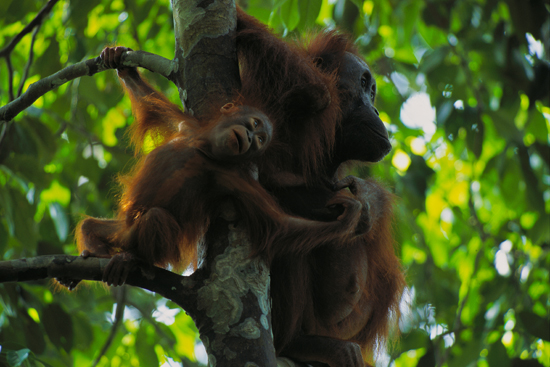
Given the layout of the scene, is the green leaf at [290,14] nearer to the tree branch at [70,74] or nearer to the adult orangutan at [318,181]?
the adult orangutan at [318,181]

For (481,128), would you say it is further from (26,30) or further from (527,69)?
(26,30)

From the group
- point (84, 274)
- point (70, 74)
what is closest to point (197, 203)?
point (84, 274)

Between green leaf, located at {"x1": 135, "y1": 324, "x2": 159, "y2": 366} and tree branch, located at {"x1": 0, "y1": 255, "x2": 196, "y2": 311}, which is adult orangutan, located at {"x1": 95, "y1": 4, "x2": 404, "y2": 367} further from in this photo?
green leaf, located at {"x1": 135, "y1": 324, "x2": 159, "y2": 366}

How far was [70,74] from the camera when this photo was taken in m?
1.52

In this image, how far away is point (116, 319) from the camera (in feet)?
8.09

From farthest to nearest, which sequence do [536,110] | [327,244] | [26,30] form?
[536,110]
[26,30]
[327,244]

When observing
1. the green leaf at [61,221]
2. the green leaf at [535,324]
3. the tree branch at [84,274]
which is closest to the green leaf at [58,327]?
the green leaf at [61,221]

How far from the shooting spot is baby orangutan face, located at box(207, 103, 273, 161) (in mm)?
1345

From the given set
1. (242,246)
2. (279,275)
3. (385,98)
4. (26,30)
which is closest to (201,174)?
(242,246)

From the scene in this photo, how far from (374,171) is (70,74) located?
2079mm

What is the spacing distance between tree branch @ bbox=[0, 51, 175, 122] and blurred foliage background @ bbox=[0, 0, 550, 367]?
1.57 ft

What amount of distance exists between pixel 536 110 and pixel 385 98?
120cm

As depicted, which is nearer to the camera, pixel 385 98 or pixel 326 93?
pixel 326 93

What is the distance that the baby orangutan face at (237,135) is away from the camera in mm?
1345
